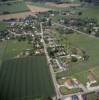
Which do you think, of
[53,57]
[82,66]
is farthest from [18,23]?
[82,66]

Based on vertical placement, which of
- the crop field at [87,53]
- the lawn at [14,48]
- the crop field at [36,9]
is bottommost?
the lawn at [14,48]

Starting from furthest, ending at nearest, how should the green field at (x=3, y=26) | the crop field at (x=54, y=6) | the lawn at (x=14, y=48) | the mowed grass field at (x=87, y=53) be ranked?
the crop field at (x=54, y=6) → the green field at (x=3, y=26) → the lawn at (x=14, y=48) → the mowed grass field at (x=87, y=53)

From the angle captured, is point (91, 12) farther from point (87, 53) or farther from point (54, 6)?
point (87, 53)

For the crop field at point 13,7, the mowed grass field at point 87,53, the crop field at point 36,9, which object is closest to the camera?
the mowed grass field at point 87,53

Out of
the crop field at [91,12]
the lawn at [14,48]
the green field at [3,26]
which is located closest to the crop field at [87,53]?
the lawn at [14,48]

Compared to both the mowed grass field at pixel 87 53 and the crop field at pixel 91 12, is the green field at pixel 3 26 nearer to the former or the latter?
the mowed grass field at pixel 87 53

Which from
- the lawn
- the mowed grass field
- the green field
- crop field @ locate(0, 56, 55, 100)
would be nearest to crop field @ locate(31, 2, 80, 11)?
the green field
